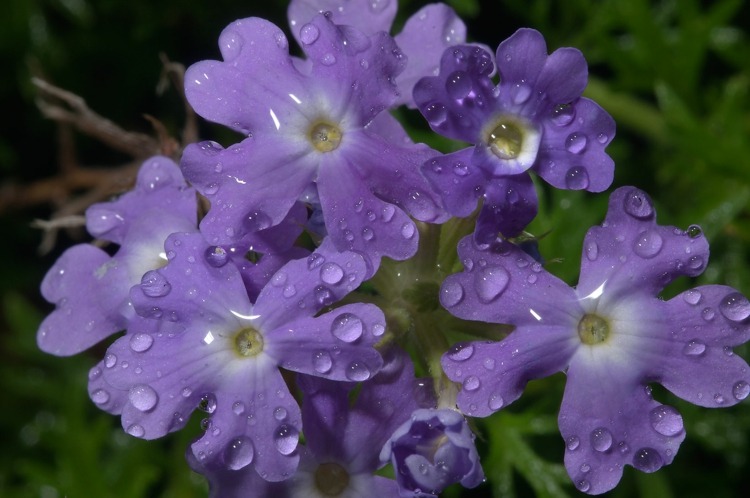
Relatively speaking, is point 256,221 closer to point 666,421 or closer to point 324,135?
Answer: point 324,135

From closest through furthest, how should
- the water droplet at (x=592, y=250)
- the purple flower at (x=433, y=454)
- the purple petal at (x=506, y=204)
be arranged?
the purple flower at (x=433, y=454) → the purple petal at (x=506, y=204) → the water droplet at (x=592, y=250)

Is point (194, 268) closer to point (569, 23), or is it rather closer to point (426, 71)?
point (426, 71)

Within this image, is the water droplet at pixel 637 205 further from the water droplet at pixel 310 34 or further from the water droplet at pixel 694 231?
the water droplet at pixel 310 34

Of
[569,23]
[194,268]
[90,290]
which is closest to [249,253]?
[194,268]

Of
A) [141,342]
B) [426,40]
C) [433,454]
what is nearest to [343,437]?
[433,454]

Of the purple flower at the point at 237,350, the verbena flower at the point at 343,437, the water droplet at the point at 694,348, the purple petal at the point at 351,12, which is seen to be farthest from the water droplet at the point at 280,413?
the purple petal at the point at 351,12

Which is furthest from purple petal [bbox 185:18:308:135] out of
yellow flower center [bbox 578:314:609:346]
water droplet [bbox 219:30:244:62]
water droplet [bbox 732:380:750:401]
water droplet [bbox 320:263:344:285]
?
water droplet [bbox 732:380:750:401]
